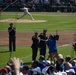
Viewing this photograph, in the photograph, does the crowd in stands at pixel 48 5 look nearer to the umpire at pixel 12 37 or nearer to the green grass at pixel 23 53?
the green grass at pixel 23 53

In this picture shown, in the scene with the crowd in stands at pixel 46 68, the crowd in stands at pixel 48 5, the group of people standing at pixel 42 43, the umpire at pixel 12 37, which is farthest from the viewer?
the crowd in stands at pixel 48 5

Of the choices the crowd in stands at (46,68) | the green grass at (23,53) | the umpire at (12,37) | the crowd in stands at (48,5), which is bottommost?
the crowd in stands at (48,5)

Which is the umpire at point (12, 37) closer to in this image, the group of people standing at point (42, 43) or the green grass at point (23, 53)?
the group of people standing at point (42, 43)

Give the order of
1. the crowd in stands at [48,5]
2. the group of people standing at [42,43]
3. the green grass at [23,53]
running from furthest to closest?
the crowd in stands at [48,5] < the green grass at [23,53] < the group of people standing at [42,43]

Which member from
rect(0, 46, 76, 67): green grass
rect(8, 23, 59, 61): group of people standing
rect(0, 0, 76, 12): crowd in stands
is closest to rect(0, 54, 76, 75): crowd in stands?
rect(8, 23, 59, 61): group of people standing

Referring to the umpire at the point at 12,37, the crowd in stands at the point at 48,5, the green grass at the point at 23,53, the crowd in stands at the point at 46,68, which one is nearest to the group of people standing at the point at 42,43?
the umpire at the point at 12,37

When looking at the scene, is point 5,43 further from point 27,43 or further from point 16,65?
point 16,65

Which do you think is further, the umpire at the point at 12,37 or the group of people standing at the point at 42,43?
the umpire at the point at 12,37

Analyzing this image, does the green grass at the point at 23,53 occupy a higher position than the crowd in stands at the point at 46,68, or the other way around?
the crowd in stands at the point at 46,68

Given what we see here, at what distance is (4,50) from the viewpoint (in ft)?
75.6

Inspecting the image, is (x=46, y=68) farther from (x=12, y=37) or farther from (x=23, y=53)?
(x=12, y=37)

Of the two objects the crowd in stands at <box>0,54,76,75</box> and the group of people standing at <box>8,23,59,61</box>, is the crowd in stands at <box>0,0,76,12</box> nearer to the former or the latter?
the group of people standing at <box>8,23,59,61</box>

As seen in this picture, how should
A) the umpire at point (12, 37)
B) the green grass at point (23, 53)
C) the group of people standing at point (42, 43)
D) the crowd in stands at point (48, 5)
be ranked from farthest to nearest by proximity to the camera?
the crowd in stands at point (48, 5) → the umpire at point (12, 37) → the green grass at point (23, 53) → the group of people standing at point (42, 43)

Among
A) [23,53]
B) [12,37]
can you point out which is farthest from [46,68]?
[12,37]
